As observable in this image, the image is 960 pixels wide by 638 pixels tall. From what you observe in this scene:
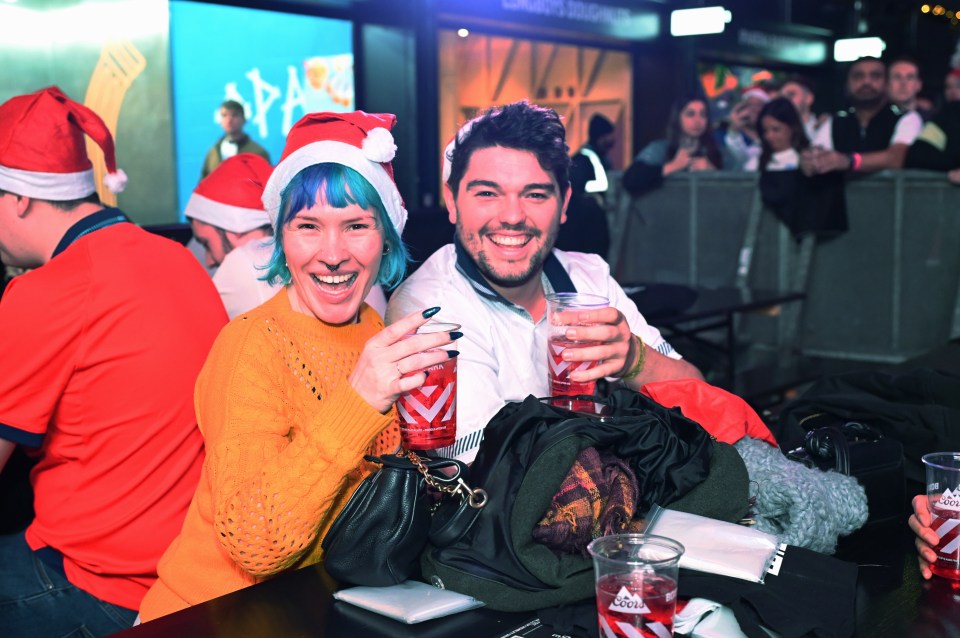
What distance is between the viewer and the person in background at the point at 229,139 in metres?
8.31

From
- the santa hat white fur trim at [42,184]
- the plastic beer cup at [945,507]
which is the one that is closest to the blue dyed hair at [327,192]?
the santa hat white fur trim at [42,184]

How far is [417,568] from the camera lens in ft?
5.37

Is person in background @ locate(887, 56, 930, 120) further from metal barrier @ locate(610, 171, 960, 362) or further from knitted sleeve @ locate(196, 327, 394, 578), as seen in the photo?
knitted sleeve @ locate(196, 327, 394, 578)

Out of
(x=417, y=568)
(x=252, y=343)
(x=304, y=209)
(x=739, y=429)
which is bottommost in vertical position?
(x=417, y=568)

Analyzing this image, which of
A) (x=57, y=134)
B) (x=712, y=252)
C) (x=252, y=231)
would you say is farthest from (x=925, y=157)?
(x=57, y=134)

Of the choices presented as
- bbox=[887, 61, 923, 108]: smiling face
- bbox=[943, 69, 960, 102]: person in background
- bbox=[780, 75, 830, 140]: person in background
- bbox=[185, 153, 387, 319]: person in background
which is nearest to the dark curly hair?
bbox=[185, 153, 387, 319]: person in background

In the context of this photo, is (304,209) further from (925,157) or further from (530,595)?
(925,157)

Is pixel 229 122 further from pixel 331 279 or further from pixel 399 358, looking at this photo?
pixel 399 358

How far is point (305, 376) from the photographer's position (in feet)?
6.32

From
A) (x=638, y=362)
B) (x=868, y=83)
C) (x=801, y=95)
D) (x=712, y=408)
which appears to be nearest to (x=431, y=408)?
(x=712, y=408)

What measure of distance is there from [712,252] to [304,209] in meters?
6.81

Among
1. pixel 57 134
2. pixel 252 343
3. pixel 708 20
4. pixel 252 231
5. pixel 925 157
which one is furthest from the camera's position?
pixel 708 20

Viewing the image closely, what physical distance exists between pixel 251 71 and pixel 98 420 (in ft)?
23.1

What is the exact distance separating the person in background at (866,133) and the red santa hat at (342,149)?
18.8 ft
